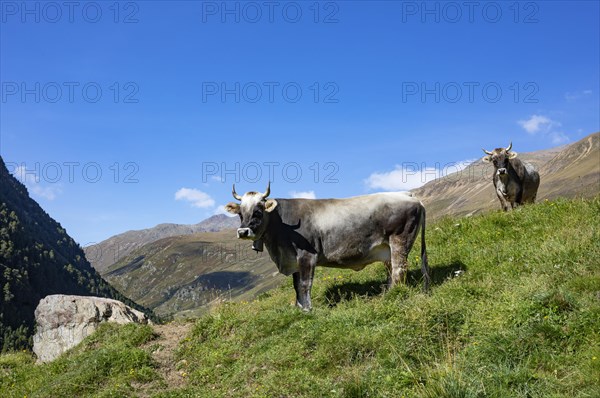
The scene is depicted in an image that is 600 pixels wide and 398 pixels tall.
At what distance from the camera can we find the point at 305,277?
13.4 metres

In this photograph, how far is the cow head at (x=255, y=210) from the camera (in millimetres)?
13141

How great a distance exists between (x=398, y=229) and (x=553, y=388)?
22.6ft

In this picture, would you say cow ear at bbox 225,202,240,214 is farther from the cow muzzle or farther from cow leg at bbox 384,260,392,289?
cow leg at bbox 384,260,392,289

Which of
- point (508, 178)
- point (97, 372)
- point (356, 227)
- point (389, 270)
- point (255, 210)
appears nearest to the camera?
point (97, 372)

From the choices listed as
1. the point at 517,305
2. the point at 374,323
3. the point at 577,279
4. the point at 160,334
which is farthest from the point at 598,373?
the point at 160,334

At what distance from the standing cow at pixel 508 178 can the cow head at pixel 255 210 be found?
13.5 m

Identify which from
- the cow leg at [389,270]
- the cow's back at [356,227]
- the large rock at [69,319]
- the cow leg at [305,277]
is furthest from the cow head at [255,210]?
the large rock at [69,319]

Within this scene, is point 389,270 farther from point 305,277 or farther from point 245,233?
point 245,233

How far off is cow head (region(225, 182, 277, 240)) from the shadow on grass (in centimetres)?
280

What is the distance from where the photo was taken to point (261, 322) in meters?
11.7

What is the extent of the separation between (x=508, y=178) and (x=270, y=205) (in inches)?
574

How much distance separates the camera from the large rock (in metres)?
18.1

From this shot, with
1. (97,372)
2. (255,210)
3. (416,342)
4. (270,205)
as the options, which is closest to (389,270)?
(270,205)

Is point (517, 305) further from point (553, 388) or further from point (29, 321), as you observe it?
point (29, 321)
